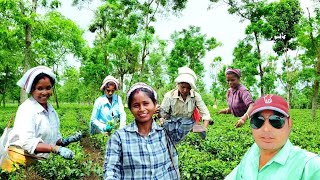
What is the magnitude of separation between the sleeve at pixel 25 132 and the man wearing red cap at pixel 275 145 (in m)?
2.05

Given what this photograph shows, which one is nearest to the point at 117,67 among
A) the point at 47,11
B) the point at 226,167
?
the point at 47,11

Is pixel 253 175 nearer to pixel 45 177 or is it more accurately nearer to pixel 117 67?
pixel 45 177

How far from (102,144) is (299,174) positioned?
6.88 meters

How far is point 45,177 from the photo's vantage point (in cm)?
456

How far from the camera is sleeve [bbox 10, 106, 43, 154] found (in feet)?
10.9

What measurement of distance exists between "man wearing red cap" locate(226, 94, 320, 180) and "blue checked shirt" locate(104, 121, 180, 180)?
29.1 inches

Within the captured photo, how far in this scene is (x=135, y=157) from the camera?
8.11 ft

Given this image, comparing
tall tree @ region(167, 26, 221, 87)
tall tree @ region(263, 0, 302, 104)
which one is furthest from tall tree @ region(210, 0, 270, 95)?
tall tree @ region(167, 26, 221, 87)

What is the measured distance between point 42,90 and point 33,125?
0.32 m

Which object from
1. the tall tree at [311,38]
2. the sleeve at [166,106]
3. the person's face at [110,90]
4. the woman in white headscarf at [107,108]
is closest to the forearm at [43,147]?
the sleeve at [166,106]

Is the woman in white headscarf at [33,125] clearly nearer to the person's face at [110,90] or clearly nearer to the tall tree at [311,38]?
the person's face at [110,90]

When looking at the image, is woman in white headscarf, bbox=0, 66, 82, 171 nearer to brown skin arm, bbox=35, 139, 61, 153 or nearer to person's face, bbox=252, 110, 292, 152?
brown skin arm, bbox=35, 139, 61, 153

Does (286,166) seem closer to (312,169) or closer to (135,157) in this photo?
(312,169)

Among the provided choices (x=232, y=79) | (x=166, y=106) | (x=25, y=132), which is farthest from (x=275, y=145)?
(x=232, y=79)
